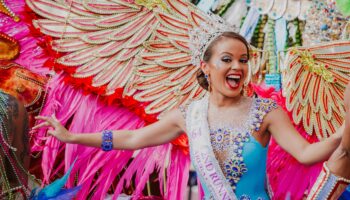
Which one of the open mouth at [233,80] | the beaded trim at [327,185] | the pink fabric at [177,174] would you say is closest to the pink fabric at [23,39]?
the pink fabric at [177,174]

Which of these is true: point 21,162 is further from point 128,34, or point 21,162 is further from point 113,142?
point 128,34

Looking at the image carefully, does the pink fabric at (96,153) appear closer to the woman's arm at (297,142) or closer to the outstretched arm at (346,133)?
the woman's arm at (297,142)

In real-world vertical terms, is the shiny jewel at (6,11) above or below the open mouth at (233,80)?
above

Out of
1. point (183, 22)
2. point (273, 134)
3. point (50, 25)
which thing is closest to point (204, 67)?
point (273, 134)

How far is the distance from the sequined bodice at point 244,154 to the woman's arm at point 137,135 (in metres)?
0.23

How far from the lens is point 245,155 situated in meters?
2.61

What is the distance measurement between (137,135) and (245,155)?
516mm

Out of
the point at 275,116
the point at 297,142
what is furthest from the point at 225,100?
the point at 297,142

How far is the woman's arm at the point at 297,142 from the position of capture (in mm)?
2421

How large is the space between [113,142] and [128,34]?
0.74 m

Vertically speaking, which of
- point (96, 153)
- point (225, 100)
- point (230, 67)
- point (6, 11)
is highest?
point (6, 11)

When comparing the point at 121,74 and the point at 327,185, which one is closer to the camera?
the point at 327,185

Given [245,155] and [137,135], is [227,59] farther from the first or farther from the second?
[137,135]

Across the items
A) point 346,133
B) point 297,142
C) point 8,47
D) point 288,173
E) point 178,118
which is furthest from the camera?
point 8,47
